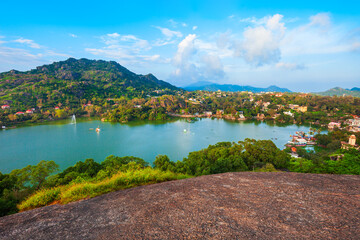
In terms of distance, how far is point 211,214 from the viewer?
2338 mm

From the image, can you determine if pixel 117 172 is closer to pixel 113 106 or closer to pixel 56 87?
pixel 113 106

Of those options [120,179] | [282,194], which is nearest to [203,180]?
[282,194]

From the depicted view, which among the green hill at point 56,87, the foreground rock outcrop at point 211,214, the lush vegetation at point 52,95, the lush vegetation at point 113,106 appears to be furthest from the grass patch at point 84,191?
the green hill at point 56,87

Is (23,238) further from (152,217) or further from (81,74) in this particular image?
(81,74)

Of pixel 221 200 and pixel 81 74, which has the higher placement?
pixel 81 74

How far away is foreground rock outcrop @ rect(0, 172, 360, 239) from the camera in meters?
1.98

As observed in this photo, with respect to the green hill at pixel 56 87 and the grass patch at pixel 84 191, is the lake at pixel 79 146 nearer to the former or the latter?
the grass patch at pixel 84 191

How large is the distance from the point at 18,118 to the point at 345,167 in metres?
65.9

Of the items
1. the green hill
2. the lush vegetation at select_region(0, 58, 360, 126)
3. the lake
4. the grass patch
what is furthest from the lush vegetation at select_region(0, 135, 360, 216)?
the green hill

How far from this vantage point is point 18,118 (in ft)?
153

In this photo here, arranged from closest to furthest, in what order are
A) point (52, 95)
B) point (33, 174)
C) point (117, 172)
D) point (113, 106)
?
point (117, 172) → point (33, 174) → point (52, 95) → point (113, 106)

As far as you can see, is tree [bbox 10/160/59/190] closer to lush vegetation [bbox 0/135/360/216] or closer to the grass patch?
lush vegetation [bbox 0/135/360/216]

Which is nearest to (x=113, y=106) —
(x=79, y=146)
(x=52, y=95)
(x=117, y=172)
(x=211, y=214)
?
(x=52, y=95)

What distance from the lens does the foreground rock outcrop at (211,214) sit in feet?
6.49
